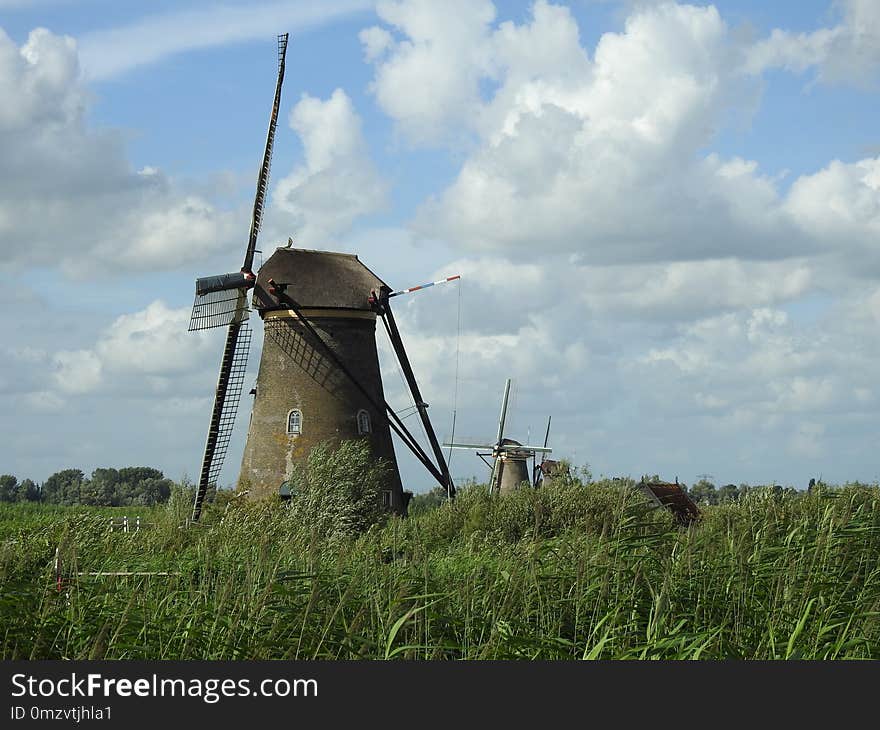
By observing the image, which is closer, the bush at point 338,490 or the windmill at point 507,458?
the bush at point 338,490

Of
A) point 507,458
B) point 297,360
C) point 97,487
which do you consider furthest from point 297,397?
point 97,487

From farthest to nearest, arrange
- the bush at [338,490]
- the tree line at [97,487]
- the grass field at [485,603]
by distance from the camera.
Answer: the tree line at [97,487], the bush at [338,490], the grass field at [485,603]

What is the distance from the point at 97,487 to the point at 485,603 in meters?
58.6

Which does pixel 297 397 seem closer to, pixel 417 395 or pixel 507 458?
pixel 417 395

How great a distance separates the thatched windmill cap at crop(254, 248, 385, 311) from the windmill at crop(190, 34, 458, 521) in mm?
22

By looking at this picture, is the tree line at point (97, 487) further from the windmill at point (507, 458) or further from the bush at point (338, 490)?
the bush at point (338, 490)

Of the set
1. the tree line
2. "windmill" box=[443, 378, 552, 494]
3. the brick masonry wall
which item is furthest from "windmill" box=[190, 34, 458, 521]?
the tree line

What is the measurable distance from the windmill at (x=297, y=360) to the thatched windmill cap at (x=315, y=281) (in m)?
0.02

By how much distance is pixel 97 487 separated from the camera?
2448 inches

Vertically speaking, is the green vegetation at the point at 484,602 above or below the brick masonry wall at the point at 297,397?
below

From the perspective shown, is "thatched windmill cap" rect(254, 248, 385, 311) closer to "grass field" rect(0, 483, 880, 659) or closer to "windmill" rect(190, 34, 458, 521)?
"windmill" rect(190, 34, 458, 521)

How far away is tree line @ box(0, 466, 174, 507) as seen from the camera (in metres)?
59.7

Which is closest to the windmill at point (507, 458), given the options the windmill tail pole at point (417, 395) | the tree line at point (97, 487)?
the windmill tail pole at point (417, 395)

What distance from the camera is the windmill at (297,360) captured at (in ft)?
79.5
